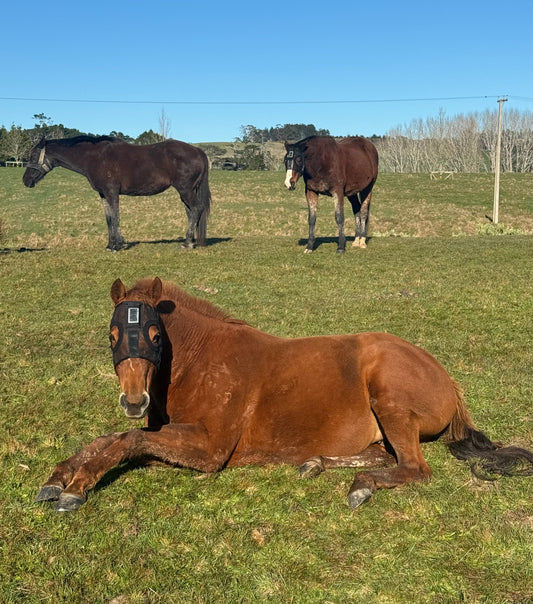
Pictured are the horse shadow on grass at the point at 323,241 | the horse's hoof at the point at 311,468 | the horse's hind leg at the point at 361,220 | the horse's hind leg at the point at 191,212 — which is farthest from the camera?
the horse shadow on grass at the point at 323,241

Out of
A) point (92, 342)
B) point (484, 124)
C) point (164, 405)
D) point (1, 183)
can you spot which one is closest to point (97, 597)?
point (164, 405)

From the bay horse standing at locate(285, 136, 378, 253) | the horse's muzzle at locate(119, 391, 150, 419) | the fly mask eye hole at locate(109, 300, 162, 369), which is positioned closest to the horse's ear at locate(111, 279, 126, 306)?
the fly mask eye hole at locate(109, 300, 162, 369)

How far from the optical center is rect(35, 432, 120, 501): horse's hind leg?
466 cm

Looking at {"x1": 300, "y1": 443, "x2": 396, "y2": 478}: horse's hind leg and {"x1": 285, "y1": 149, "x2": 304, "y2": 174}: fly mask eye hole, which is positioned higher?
{"x1": 285, "y1": 149, "x2": 304, "y2": 174}: fly mask eye hole

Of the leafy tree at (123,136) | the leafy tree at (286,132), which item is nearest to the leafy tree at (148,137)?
the leafy tree at (123,136)

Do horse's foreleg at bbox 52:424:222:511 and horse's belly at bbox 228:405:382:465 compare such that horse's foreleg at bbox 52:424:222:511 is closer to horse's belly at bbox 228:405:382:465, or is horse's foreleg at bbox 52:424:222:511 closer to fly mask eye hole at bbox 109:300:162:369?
A: horse's belly at bbox 228:405:382:465

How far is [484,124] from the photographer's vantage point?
450 ft

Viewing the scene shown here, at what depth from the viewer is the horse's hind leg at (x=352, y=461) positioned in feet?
16.9

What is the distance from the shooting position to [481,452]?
550 cm

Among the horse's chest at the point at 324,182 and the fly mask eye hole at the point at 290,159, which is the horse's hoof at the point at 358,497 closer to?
the fly mask eye hole at the point at 290,159

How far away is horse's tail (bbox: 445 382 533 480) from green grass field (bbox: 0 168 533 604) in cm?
12

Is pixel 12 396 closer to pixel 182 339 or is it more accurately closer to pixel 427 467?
pixel 182 339

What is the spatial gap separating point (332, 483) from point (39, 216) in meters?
31.1

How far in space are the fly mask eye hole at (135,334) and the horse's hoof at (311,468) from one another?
161cm
